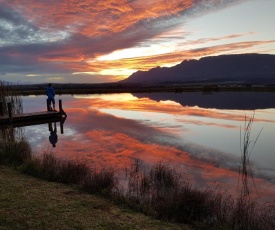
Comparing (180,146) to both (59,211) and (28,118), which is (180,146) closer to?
(59,211)

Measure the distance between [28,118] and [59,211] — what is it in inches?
849

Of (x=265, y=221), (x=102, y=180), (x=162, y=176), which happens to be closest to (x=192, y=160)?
(x=162, y=176)

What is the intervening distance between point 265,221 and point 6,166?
349 inches

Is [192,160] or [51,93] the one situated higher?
[51,93]

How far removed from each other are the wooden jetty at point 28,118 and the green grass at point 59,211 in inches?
634

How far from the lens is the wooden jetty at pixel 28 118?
23.5m

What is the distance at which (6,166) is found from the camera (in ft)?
35.3

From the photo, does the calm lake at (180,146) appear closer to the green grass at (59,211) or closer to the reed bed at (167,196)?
the reed bed at (167,196)

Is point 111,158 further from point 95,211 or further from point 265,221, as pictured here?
point 265,221

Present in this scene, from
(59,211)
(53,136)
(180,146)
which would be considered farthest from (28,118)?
(59,211)

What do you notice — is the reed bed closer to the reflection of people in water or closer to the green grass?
the green grass

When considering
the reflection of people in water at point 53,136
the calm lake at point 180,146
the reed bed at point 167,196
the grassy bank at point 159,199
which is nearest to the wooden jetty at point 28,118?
the calm lake at point 180,146

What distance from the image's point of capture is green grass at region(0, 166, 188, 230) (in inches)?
236

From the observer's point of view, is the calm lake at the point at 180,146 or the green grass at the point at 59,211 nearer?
the green grass at the point at 59,211
